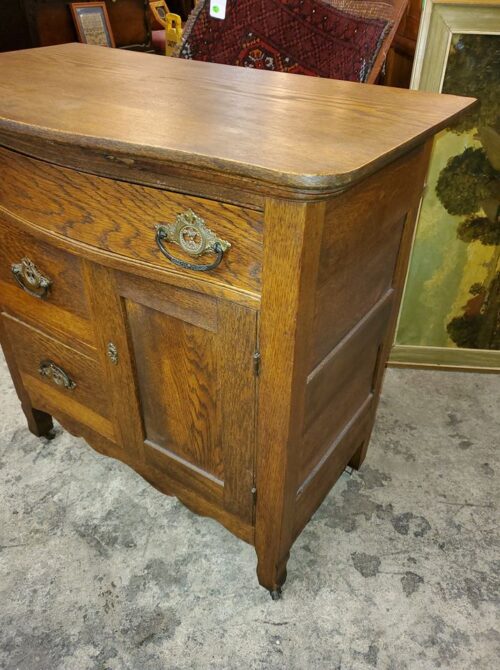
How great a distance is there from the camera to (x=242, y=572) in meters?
1.22

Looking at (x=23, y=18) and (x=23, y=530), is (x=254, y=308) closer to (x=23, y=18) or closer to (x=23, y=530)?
(x=23, y=530)

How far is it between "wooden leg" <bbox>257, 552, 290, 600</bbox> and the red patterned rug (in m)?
1.16

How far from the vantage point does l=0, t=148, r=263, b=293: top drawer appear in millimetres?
747

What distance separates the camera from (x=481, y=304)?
1.73m

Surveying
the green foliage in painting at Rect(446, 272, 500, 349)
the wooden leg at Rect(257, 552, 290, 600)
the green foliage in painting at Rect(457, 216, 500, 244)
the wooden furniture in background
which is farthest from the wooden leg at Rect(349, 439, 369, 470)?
the wooden furniture in background

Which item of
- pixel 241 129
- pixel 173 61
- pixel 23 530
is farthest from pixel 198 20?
pixel 23 530

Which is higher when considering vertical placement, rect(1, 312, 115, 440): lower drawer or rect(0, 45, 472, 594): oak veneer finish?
rect(0, 45, 472, 594): oak veneer finish

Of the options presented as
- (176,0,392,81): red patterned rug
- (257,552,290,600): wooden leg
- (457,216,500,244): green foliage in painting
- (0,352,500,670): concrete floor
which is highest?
(176,0,392,81): red patterned rug

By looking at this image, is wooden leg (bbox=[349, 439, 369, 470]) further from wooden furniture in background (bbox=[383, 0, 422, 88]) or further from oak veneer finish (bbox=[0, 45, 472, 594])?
wooden furniture in background (bbox=[383, 0, 422, 88])

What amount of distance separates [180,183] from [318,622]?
92 cm

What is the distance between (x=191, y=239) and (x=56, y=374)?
1.99 feet

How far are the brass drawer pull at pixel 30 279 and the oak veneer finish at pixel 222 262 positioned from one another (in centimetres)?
2

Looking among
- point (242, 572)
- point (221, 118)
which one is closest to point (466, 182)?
point (221, 118)

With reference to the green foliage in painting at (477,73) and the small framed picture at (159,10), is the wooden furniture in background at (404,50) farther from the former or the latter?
the small framed picture at (159,10)
